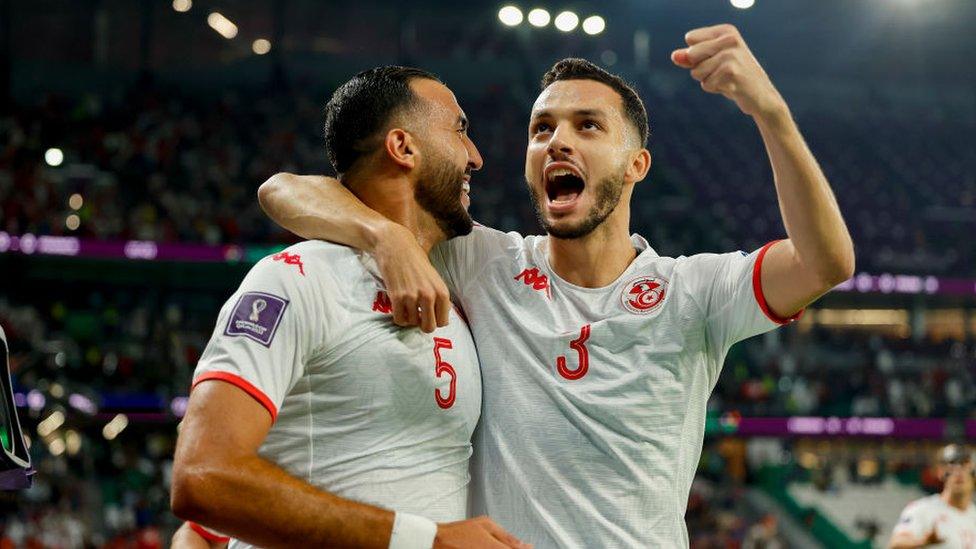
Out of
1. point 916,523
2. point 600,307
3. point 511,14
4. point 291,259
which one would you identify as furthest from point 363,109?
point 511,14

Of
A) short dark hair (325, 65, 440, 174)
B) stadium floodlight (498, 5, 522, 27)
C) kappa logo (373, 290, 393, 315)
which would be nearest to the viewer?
kappa logo (373, 290, 393, 315)

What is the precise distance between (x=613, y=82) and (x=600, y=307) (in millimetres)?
768

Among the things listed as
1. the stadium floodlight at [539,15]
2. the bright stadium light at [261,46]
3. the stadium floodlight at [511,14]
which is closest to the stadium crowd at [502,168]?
the bright stadium light at [261,46]

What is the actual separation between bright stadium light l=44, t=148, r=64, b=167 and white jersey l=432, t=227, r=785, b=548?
66.5 ft

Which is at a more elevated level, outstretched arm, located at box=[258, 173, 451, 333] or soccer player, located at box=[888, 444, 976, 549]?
outstretched arm, located at box=[258, 173, 451, 333]

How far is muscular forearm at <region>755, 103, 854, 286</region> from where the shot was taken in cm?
264

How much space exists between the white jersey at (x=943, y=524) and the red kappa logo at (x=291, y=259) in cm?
676

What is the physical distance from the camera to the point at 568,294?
3.23 metres

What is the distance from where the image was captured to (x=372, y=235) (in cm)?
282

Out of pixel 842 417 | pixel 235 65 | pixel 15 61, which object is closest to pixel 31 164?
pixel 15 61

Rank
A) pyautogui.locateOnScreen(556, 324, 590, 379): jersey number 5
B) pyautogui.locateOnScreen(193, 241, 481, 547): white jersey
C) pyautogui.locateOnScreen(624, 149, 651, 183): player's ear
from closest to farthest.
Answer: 1. pyautogui.locateOnScreen(193, 241, 481, 547): white jersey
2. pyautogui.locateOnScreen(556, 324, 590, 379): jersey number 5
3. pyautogui.locateOnScreen(624, 149, 651, 183): player's ear

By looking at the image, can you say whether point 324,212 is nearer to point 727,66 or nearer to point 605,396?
point 605,396

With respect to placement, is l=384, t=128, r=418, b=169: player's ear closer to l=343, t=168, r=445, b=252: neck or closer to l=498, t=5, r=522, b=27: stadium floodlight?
l=343, t=168, r=445, b=252: neck

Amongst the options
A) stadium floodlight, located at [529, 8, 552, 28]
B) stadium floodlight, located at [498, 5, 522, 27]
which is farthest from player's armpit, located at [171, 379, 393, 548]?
stadium floodlight, located at [498, 5, 522, 27]
